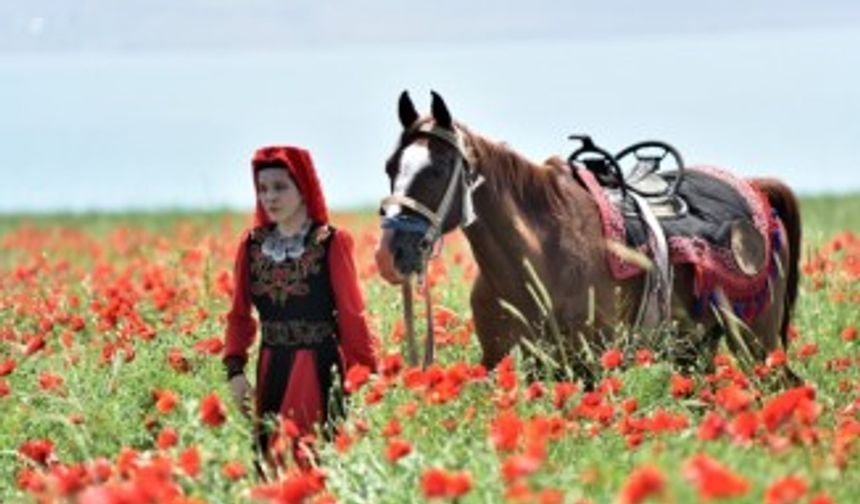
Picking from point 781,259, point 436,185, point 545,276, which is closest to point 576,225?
point 545,276

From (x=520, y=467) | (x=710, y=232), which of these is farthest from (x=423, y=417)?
(x=710, y=232)

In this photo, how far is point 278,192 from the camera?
6.19 m

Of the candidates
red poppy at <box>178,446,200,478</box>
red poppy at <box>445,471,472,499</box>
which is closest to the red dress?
red poppy at <box>178,446,200,478</box>

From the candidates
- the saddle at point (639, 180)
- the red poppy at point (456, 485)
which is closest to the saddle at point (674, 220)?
the saddle at point (639, 180)

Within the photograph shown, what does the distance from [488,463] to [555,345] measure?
2.24m

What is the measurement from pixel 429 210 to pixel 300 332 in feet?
2.26

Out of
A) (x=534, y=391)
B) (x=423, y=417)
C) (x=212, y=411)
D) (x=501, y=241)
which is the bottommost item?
(x=423, y=417)

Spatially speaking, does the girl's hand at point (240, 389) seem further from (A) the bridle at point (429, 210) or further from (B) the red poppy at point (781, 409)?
(B) the red poppy at point (781, 409)

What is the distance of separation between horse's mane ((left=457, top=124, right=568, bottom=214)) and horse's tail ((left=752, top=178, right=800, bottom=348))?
7.50 ft

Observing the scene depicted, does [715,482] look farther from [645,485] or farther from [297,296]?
[297,296]

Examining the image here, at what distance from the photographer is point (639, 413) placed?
261 inches

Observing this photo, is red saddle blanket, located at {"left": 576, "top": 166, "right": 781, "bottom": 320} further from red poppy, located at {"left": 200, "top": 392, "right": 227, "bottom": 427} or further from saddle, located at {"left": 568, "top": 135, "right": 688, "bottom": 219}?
red poppy, located at {"left": 200, "top": 392, "right": 227, "bottom": 427}

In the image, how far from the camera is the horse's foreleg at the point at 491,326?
712 centimetres

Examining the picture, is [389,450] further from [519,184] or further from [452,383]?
[519,184]
